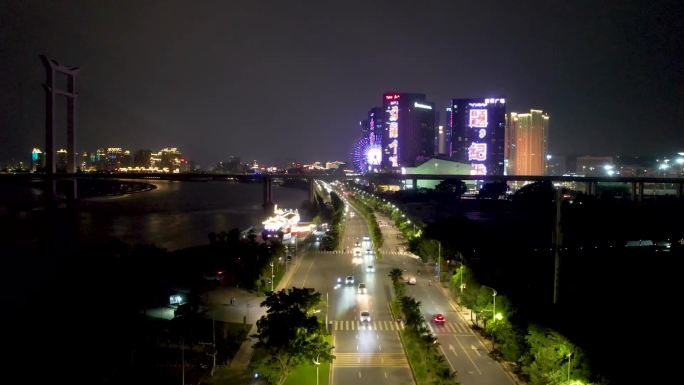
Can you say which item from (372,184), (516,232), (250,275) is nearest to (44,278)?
(250,275)

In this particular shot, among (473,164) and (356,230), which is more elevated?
(473,164)

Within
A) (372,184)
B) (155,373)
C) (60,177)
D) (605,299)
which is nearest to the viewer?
(155,373)

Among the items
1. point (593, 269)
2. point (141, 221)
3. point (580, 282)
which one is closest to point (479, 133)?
point (141, 221)

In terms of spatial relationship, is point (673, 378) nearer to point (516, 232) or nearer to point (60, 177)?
point (516, 232)

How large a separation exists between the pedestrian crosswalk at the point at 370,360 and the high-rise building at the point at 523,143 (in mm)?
46842

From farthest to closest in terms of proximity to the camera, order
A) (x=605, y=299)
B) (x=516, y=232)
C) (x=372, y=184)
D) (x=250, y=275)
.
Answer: (x=372, y=184)
(x=516, y=232)
(x=250, y=275)
(x=605, y=299)

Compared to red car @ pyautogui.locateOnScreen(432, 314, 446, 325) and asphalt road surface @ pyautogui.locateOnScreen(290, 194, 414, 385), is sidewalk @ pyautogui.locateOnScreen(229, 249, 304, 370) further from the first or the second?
red car @ pyautogui.locateOnScreen(432, 314, 446, 325)

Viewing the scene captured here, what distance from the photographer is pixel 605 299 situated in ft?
24.9

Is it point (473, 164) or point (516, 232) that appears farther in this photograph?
point (473, 164)

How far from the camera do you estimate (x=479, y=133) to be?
38562 mm

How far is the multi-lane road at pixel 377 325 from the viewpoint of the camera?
16.9 feet

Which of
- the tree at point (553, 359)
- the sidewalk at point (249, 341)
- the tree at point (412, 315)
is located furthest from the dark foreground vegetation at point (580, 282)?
the sidewalk at point (249, 341)

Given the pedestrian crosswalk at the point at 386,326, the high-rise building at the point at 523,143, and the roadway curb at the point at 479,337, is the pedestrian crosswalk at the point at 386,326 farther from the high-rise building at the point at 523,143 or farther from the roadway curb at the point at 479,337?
the high-rise building at the point at 523,143

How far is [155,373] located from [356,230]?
1200 cm
